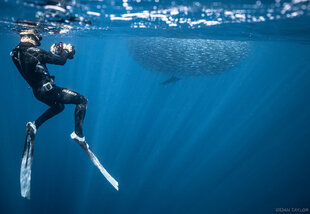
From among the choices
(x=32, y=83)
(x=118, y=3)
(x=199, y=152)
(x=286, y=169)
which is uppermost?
(x=118, y=3)

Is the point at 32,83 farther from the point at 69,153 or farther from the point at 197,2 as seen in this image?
the point at 69,153

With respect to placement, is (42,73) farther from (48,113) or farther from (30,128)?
(30,128)

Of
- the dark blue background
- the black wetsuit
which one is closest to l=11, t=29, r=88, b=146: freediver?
the black wetsuit

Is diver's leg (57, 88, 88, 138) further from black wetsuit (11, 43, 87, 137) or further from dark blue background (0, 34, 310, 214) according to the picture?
dark blue background (0, 34, 310, 214)

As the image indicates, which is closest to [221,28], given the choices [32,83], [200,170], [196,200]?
[32,83]

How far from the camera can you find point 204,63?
14180 millimetres

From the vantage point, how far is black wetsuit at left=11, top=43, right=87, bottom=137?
3506 mm

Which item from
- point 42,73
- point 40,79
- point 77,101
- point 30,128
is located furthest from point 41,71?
point 30,128

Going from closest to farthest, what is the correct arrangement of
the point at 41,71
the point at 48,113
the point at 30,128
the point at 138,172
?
the point at 41,71 < the point at 30,128 < the point at 48,113 < the point at 138,172

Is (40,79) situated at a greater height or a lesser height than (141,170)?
greater

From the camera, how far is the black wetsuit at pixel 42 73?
351 centimetres

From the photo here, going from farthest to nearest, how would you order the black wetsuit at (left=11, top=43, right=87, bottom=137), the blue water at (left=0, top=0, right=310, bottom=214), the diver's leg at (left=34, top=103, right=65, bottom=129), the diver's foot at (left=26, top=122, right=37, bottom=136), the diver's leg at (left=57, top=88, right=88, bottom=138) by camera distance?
the blue water at (left=0, top=0, right=310, bottom=214)
the diver's leg at (left=34, top=103, right=65, bottom=129)
the diver's foot at (left=26, top=122, right=37, bottom=136)
the diver's leg at (left=57, top=88, right=88, bottom=138)
the black wetsuit at (left=11, top=43, right=87, bottom=137)

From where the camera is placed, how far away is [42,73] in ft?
12.0

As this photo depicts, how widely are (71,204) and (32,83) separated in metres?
13.0
